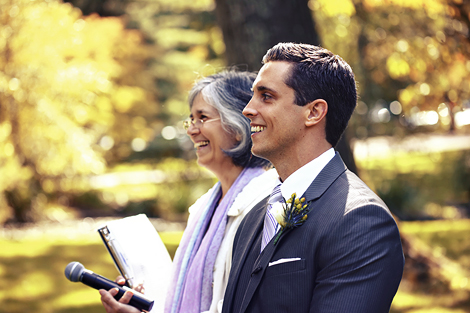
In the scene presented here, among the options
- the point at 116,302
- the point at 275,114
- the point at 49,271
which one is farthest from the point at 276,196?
the point at 49,271

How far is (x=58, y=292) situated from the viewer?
7059 mm

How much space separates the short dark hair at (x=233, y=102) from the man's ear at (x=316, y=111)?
0.93 m

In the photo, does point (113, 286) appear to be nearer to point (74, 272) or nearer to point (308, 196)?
point (74, 272)

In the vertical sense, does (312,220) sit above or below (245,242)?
above

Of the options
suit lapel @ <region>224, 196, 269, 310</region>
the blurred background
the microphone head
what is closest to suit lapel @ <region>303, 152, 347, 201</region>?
suit lapel @ <region>224, 196, 269, 310</region>

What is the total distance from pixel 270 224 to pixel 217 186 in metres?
1.21

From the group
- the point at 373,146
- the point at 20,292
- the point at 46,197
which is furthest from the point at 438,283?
the point at 373,146

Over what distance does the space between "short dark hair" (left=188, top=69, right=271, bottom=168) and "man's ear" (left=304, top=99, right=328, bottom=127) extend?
93 cm

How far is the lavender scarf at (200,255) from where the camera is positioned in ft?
8.70

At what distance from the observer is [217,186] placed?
3.11 m

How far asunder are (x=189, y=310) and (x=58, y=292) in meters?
5.13

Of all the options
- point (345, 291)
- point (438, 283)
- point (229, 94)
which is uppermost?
point (229, 94)

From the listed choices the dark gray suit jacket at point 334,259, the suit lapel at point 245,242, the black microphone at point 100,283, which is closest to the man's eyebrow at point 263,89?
the dark gray suit jacket at point 334,259

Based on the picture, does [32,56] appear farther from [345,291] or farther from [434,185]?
[434,185]
